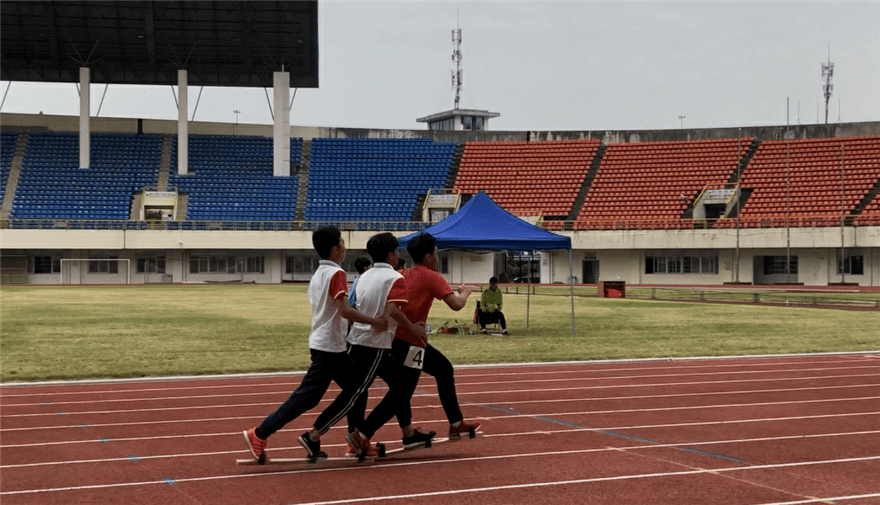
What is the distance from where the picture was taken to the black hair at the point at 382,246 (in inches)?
328

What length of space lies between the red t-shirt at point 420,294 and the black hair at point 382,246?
0.43 metres

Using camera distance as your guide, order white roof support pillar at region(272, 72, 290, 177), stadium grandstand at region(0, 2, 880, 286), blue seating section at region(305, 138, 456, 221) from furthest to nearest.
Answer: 1. blue seating section at region(305, 138, 456, 221)
2. white roof support pillar at region(272, 72, 290, 177)
3. stadium grandstand at region(0, 2, 880, 286)

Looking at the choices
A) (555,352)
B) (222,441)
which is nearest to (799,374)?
(555,352)

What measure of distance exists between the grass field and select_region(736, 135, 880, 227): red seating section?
920 inches

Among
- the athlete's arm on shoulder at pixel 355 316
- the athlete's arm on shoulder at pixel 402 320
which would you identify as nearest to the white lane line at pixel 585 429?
the athlete's arm on shoulder at pixel 402 320

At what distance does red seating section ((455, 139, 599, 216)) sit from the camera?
6556 centimetres

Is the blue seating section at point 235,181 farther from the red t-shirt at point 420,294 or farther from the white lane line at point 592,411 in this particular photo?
the red t-shirt at point 420,294

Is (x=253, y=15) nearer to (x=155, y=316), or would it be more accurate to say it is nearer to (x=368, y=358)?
(x=155, y=316)

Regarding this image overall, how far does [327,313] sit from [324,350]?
0.30 metres

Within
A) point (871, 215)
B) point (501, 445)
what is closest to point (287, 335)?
point (501, 445)

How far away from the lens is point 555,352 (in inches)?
726

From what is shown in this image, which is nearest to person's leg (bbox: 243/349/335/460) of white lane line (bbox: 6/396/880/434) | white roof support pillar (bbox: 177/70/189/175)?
white lane line (bbox: 6/396/880/434)

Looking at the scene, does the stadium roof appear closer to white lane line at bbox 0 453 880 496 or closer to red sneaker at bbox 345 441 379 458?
red sneaker at bbox 345 441 379 458

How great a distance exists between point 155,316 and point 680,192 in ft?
138
